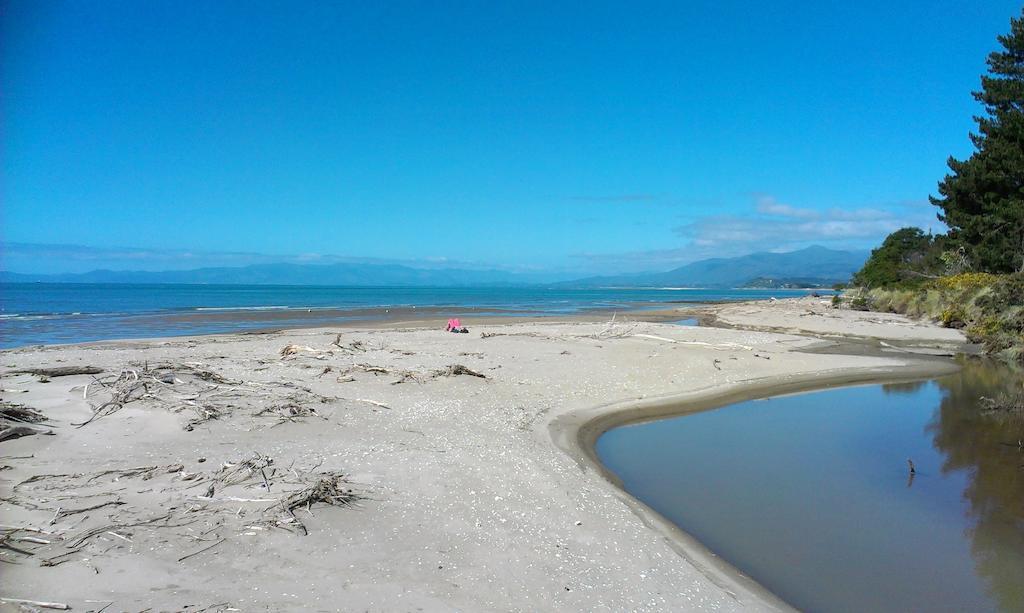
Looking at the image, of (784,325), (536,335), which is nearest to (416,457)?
(536,335)

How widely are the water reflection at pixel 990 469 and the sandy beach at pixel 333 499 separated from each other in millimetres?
2609

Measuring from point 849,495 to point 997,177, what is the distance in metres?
29.2

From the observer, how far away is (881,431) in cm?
1070

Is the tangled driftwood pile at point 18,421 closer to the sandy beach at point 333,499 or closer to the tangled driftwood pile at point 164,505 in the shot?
the sandy beach at point 333,499

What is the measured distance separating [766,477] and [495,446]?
398 cm

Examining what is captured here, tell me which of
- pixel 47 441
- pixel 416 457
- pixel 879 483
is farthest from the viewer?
pixel 879 483

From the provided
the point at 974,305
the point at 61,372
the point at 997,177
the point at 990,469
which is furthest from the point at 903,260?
→ the point at 61,372

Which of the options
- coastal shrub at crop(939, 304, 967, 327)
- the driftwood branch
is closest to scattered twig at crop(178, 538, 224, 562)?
the driftwood branch

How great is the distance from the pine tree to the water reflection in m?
16.1

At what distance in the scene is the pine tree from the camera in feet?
87.4

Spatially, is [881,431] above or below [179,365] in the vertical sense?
below

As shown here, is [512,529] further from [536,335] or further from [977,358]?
[977,358]

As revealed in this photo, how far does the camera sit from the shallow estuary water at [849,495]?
5.24 metres

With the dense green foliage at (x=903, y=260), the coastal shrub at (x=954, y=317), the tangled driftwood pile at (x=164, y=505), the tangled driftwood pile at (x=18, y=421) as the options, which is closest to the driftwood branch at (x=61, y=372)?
the tangled driftwood pile at (x=18, y=421)
